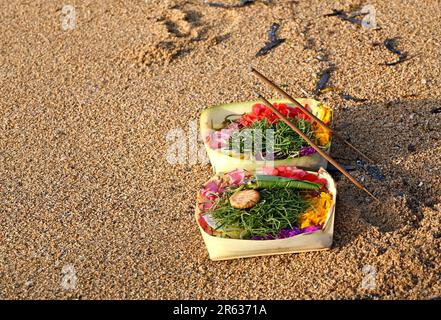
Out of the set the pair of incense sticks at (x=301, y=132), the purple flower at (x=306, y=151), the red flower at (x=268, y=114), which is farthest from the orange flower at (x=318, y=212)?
the red flower at (x=268, y=114)

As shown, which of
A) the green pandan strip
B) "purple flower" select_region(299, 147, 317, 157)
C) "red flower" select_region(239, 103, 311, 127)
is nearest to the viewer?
the green pandan strip

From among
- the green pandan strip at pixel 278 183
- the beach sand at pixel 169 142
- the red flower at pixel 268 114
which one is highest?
the red flower at pixel 268 114

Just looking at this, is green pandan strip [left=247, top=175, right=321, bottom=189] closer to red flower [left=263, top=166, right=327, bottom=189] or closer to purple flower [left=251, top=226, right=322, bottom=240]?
red flower [left=263, top=166, right=327, bottom=189]

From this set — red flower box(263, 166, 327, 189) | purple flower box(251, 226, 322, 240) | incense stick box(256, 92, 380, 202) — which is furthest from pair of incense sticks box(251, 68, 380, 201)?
purple flower box(251, 226, 322, 240)

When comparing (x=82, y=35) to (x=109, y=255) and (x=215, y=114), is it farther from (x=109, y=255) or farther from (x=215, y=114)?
(x=109, y=255)

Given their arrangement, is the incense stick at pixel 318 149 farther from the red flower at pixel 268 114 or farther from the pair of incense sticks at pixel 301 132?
the red flower at pixel 268 114

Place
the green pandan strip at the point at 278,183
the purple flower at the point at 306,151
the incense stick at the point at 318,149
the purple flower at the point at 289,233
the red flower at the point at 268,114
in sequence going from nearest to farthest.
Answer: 1. the purple flower at the point at 289,233
2. the incense stick at the point at 318,149
3. the green pandan strip at the point at 278,183
4. the purple flower at the point at 306,151
5. the red flower at the point at 268,114
